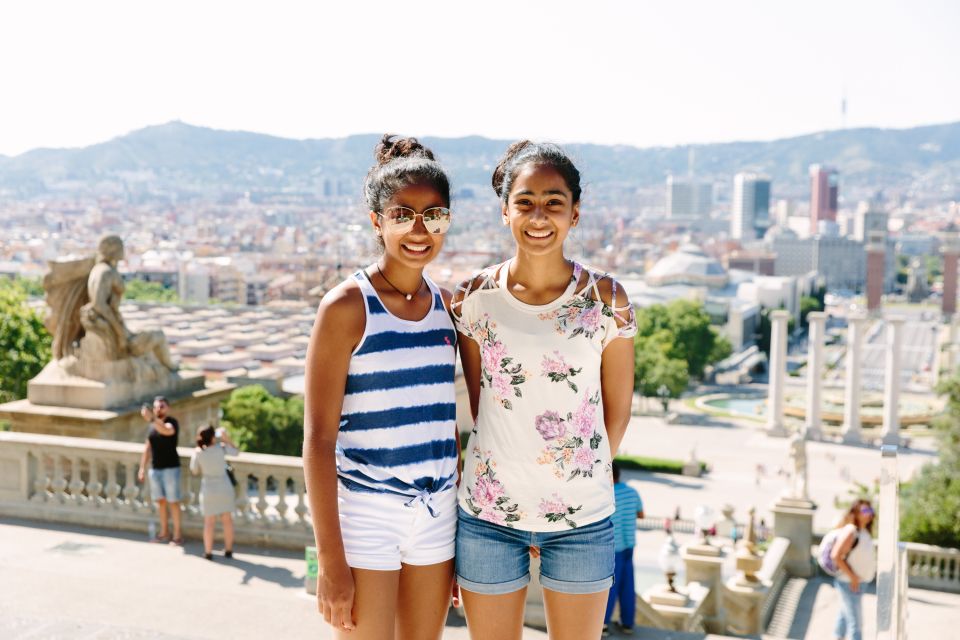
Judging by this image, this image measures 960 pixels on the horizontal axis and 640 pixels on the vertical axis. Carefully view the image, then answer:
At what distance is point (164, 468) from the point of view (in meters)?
7.39

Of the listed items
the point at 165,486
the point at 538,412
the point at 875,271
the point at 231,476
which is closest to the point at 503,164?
the point at 538,412

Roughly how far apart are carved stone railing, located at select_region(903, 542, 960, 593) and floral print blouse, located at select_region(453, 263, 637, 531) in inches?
502

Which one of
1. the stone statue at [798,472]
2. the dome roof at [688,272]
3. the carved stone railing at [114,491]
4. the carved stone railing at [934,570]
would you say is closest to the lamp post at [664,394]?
the stone statue at [798,472]

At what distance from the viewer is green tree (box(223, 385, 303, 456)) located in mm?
29062

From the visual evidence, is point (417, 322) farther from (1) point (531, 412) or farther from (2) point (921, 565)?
(2) point (921, 565)

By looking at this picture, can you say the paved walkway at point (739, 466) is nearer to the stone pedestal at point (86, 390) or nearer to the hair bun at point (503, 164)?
the stone pedestal at point (86, 390)

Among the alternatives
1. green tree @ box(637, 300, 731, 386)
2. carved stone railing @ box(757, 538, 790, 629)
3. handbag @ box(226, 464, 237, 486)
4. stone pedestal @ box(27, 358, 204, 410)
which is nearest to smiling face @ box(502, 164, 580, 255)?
handbag @ box(226, 464, 237, 486)

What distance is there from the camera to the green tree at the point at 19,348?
77.7 ft

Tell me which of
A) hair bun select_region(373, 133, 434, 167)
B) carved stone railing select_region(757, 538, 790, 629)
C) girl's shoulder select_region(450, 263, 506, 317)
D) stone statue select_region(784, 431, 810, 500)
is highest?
hair bun select_region(373, 133, 434, 167)

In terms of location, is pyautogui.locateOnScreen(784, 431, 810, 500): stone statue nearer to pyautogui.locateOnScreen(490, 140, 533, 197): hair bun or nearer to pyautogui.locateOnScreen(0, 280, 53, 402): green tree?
pyautogui.locateOnScreen(490, 140, 533, 197): hair bun

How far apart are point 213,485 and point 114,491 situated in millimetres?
1131

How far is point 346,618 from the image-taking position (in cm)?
274

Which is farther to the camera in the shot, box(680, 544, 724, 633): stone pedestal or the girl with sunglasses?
box(680, 544, 724, 633): stone pedestal

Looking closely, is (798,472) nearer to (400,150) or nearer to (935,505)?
(935,505)
